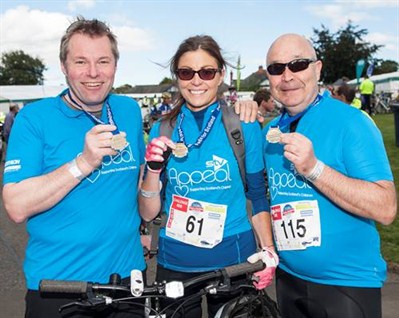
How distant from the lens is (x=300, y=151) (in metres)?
2.26

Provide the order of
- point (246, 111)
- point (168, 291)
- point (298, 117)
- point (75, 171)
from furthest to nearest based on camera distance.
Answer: point (246, 111)
point (298, 117)
point (75, 171)
point (168, 291)

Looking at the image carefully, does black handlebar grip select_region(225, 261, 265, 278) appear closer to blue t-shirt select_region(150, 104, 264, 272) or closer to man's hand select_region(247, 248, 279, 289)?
man's hand select_region(247, 248, 279, 289)

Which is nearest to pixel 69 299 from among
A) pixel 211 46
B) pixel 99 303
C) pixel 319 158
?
pixel 99 303

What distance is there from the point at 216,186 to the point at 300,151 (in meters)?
0.72

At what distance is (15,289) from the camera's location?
5.57 metres

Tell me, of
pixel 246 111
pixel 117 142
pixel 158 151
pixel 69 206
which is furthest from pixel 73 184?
pixel 246 111

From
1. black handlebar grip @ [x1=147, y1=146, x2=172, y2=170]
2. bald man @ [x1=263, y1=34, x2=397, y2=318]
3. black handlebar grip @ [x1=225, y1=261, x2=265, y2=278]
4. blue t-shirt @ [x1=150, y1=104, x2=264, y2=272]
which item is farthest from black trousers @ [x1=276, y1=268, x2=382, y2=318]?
black handlebar grip @ [x1=147, y1=146, x2=172, y2=170]

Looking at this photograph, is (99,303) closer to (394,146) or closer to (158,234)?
(158,234)

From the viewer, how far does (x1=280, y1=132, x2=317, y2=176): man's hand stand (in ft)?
7.43

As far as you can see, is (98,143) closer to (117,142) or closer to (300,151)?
(117,142)

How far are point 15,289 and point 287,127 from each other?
407 centimetres

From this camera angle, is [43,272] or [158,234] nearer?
[43,272]

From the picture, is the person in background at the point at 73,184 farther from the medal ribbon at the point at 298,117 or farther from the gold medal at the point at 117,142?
the medal ribbon at the point at 298,117

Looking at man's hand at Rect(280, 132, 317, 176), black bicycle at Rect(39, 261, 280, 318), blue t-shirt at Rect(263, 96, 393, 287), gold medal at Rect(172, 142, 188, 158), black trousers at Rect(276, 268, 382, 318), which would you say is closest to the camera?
black bicycle at Rect(39, 261, 280, 318)
